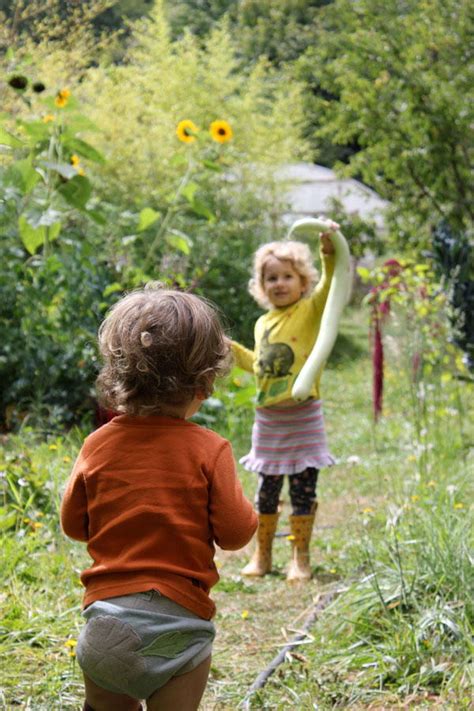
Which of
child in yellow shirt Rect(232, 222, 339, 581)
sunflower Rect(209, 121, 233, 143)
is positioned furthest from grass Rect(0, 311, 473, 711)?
sunflower Rect(209, 121, 233, 143)

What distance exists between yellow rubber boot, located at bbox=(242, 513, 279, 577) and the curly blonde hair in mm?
2118

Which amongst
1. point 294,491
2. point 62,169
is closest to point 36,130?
point 62,169

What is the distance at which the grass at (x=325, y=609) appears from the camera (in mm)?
2613

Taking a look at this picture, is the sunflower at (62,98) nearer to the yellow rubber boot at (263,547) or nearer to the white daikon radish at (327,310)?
the white daikon radish at (327,310)

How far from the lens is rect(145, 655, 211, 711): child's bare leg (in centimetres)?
185

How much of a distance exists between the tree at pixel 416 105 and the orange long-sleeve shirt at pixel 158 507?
8.18m

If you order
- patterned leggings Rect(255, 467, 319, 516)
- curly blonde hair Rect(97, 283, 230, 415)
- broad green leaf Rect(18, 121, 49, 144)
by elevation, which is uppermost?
curly blonde hair Rect(97, 283, 230, 415)

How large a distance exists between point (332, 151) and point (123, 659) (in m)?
24.5

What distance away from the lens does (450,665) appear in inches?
105

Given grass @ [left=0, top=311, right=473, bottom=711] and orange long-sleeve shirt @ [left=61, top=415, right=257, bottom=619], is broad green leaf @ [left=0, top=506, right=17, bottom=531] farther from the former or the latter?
orange long-sleeve shirt @ [left=61, top=415, right=257, bottom=619]

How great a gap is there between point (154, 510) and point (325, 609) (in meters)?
1.58

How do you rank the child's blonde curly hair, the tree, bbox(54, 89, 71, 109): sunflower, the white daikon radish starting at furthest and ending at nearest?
the tree
bbox(54, 89, 71, 109): sunflower
the child's blonde curly hair
the white daikon radish

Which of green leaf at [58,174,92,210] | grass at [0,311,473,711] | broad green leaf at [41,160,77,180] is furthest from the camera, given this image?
green leaf at [58,174,92,210]

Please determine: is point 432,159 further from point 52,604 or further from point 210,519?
point 210,519
